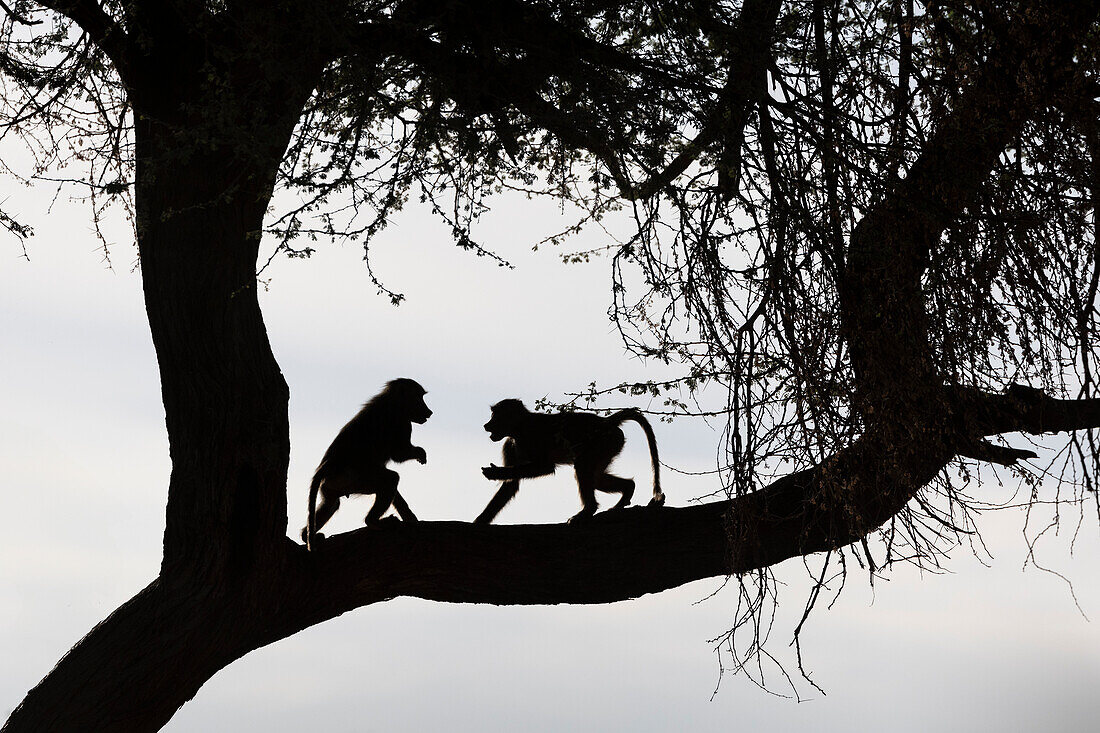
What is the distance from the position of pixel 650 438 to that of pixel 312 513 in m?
2.23

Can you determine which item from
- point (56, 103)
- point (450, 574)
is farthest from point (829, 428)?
point (56, 103)

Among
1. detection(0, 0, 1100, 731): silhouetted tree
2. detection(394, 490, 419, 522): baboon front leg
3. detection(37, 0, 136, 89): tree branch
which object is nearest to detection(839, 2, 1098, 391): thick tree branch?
detection(0, 0, 1100, 731): silhouetted tree

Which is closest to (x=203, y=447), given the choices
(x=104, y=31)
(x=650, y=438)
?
(x=104, y=31)

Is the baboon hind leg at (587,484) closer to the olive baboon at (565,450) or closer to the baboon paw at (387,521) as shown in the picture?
the olive baboon at (565,450)

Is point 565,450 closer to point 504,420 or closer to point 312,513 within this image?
point 504,420

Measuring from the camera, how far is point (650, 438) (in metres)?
6.69

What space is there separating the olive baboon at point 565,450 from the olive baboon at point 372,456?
533mm

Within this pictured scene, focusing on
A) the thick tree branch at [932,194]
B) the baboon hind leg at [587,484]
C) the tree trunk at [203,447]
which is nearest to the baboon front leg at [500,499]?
the baboon hind leg at [587,484]

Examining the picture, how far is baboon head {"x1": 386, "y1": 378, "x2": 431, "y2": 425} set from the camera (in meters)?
6.49

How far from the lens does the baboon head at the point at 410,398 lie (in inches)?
255

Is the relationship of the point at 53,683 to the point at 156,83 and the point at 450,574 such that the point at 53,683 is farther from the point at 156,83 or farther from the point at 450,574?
the point at 156,83

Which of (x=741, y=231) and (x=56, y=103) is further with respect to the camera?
(x=56, y=103)

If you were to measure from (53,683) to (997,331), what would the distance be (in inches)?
182

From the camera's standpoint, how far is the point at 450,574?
5.45m
